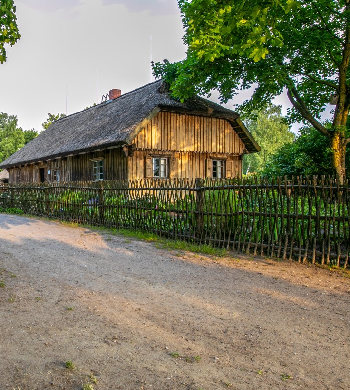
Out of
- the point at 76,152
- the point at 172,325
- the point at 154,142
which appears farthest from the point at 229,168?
the point at 172,325

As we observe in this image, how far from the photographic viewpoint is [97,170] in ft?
59.1

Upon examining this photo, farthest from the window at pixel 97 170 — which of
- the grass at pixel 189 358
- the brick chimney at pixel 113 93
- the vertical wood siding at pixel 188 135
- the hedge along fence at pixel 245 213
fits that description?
the grass at pixel 189 358

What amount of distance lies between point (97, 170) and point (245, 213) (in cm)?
1201

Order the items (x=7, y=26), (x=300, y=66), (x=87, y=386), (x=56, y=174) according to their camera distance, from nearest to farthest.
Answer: (x=87, y=386)
(x=7, y=26)
(x=300, y=66)
(x=56, y=174)

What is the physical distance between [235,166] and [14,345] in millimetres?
17062

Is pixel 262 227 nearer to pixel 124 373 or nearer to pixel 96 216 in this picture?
pixel 124 373

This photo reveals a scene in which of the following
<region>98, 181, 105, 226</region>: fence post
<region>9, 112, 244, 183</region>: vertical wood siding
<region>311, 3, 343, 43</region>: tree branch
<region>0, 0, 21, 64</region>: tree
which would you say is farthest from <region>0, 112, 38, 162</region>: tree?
<region>0, 0, 21, 64</region>: tree

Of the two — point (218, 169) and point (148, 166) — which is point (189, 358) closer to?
point (148, 166)

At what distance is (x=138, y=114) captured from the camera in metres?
15.7

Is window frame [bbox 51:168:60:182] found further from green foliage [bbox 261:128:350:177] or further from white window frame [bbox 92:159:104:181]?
green foliage [bbox 261:128:350:177]

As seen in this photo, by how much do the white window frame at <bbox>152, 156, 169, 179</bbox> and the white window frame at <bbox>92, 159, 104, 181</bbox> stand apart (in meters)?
2.71

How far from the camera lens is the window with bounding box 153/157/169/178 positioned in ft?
55.1

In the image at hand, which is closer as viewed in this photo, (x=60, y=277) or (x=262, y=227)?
(x=60, y=277)

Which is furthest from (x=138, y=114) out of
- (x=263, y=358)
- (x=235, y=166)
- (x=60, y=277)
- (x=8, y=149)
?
(x=8, y=149)
